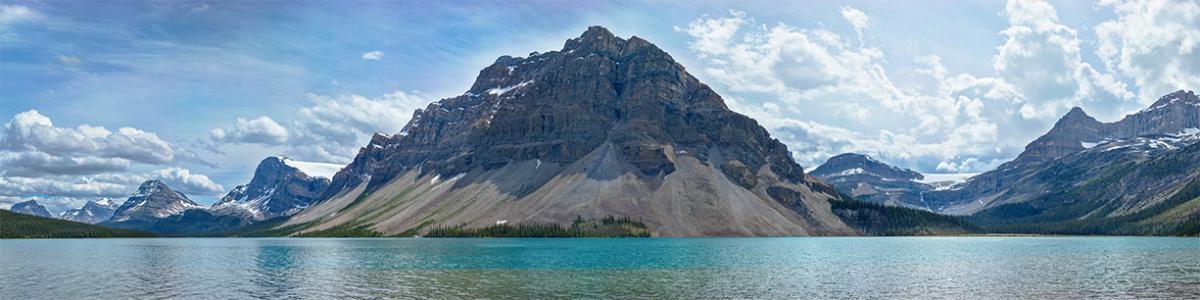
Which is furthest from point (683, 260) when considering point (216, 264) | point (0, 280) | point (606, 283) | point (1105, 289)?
point (0, 280)

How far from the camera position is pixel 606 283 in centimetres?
9756

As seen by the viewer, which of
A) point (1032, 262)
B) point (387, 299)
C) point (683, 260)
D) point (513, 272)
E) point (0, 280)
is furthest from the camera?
point (683, 260)

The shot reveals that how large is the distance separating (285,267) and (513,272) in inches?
1708

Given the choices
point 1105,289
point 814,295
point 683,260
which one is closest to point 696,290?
point 814,295

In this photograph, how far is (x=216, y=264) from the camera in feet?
479

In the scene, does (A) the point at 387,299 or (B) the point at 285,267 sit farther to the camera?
(B) the point at 285,267

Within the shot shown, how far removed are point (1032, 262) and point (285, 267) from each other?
120012 millimetres

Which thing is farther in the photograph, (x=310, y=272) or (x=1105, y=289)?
(x=310, y=272)

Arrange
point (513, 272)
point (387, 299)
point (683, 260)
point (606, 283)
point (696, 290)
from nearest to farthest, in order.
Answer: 1. point (387, 299)
2. point (696, 290)
3. point (606, 283)
4. point (513, 272)
5. point (683, 260)

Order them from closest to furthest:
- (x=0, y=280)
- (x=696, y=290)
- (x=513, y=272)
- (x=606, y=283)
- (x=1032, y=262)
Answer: (x=696, y=290), (x=606, y=283), (x=0, y=280), (x=513, y=272), (x=1032, y=262)

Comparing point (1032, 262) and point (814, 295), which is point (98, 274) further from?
point (1032, 262)

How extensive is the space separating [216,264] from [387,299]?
255ft

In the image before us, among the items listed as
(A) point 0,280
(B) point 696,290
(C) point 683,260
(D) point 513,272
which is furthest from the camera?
(C) point 683,260

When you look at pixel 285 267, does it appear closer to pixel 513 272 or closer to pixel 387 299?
pixel 513 272
